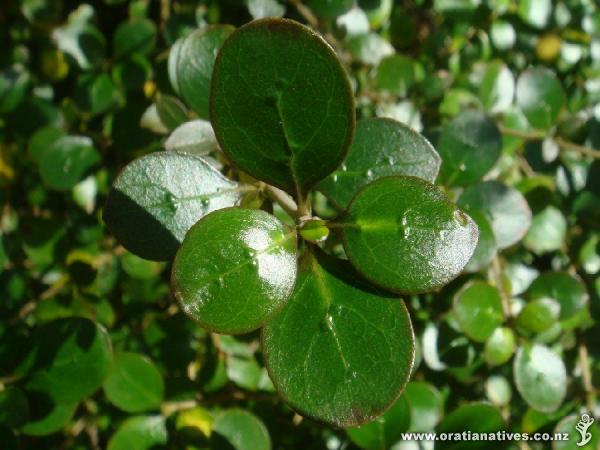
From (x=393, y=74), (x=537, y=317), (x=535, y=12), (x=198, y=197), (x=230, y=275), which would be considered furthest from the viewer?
(x=535, y=12)

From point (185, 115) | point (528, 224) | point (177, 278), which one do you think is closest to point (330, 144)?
point (177, 278)

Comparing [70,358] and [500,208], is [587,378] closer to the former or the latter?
[500,208]

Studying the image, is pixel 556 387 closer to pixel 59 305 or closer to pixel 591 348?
pixel 591 348

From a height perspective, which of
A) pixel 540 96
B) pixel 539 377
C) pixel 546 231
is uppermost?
pixel 540 96

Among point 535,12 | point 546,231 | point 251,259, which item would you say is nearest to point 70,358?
point 251,259

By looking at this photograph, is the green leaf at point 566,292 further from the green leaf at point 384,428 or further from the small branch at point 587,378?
the green leaf at point 384,428

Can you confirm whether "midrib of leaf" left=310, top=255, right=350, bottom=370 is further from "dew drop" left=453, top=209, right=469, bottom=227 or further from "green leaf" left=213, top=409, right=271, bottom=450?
"green leaf" left=213, top=409, right=271, bottom=450

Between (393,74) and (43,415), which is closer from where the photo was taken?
(43,415)

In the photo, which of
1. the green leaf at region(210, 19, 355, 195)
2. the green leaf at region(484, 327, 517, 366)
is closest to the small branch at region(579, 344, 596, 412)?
the green leaf at region(484, 327, 517, 366)
